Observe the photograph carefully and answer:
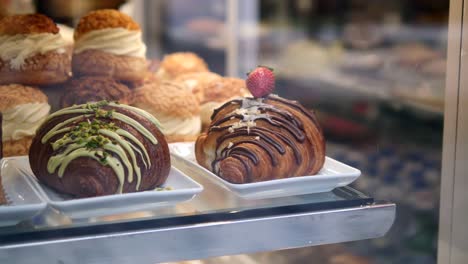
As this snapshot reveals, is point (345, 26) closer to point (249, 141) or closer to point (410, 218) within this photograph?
point (410, 218)

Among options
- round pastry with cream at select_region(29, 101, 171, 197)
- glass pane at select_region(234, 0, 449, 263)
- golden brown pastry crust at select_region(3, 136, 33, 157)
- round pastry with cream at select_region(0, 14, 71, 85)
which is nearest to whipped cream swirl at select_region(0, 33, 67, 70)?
round pastry with cream at select_region(0, 14, 71, 85)

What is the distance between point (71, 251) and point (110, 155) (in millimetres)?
125

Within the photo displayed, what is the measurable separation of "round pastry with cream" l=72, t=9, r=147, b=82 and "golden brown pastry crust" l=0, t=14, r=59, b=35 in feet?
0.23

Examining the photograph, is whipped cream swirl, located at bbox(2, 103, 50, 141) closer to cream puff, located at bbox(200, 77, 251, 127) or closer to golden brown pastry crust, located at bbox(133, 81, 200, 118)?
golden brown pastry crust, located at bbox(133, 81, 200, 118)

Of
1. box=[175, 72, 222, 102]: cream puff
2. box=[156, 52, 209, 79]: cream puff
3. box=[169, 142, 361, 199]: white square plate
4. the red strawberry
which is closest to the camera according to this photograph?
box=[169, 142, 361, 199]: white square plate

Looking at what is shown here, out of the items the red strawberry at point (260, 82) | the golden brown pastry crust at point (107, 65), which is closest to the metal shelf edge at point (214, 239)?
the red strawberry at point (260, 82)

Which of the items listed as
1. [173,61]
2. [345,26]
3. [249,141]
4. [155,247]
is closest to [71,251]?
[155,247]

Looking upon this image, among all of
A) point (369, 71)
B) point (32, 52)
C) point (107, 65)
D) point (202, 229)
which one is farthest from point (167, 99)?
point (369, 71)

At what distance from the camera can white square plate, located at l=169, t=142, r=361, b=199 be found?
0.80 metres

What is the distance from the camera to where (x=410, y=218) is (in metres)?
1.48

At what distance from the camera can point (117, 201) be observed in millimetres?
738

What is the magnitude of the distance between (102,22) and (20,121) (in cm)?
25

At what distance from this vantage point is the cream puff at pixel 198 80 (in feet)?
4.19

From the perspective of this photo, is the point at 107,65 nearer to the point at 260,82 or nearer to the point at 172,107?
the point at 172,107
